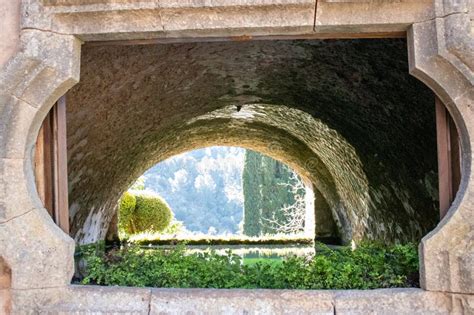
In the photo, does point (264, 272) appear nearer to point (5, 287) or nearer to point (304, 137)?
point (5, 287)

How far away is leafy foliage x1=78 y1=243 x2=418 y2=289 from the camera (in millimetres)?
3287

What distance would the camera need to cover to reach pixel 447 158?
318 cm

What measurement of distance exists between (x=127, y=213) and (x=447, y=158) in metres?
12.8

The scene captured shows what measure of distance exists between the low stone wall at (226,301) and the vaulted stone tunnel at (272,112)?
79.9 inches

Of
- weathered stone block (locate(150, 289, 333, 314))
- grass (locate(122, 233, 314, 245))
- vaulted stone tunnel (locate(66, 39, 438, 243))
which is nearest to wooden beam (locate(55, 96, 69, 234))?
weathered stone block (locate(150, 289, 333, 314))

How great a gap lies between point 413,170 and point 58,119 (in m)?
4.07

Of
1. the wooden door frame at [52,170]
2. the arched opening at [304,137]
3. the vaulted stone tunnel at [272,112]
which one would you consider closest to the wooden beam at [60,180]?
the wooden door frame at [52,170]

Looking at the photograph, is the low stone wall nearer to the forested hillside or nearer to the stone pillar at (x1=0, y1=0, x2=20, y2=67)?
the stone pillar at (x1=0, y1=0, x2=20, y2=67)

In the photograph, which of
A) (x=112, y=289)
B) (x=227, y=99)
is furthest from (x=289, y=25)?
(x=227, y=99)

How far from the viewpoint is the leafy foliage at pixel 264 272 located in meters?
3.29

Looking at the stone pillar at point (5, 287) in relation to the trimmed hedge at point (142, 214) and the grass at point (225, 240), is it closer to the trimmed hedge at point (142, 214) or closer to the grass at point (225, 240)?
the grass at point (225, 240)

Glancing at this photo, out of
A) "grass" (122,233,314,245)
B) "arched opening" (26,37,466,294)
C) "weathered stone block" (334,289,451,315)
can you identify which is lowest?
"grass" (122,233,314,245)

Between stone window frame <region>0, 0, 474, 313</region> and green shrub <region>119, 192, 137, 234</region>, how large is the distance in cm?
1176

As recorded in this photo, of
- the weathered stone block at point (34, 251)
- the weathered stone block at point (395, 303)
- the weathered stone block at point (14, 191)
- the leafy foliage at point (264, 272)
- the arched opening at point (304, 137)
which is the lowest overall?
the weathered stone block at point (395, 303)
